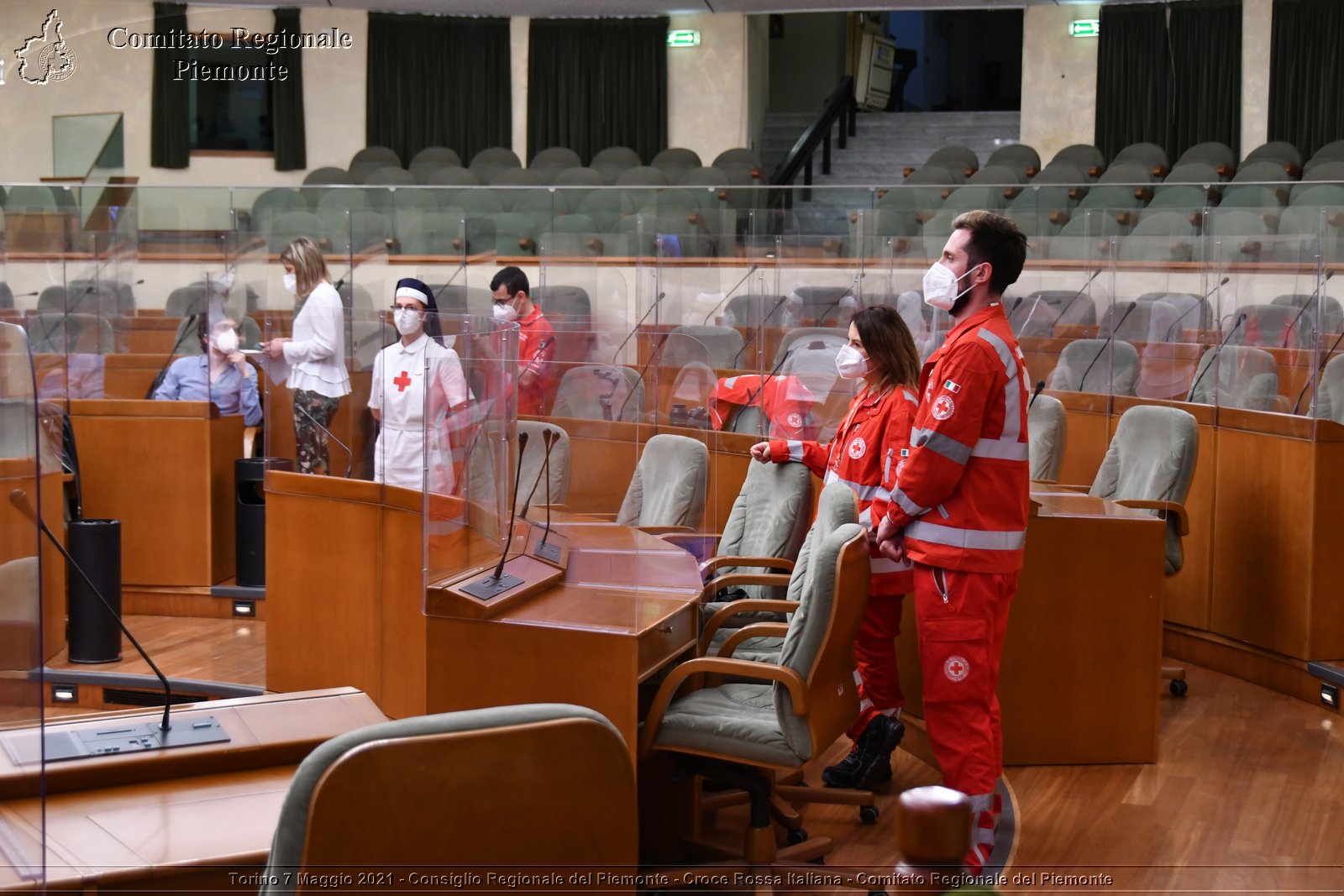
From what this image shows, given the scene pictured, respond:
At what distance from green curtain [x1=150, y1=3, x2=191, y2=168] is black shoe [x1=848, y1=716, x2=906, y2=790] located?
38.7 feet

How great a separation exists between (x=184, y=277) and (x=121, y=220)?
1.88 feet

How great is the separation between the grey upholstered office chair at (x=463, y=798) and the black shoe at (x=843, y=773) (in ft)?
7.56

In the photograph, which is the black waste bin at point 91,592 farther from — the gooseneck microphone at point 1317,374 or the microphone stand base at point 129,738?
the gooseneck microphone at point 1317,374


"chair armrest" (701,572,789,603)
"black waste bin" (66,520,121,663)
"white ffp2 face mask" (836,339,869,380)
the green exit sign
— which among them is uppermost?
the green exit sign

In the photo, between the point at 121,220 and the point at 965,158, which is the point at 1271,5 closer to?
the point at 965,158

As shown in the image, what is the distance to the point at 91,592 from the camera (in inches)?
209

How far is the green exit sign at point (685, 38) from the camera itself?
13344 mm

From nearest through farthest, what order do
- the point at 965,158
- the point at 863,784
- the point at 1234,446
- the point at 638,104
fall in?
the point at 863,784
the point at 1234,446
the point at 965,158
the point at 638,104

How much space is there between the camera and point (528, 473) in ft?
13.0

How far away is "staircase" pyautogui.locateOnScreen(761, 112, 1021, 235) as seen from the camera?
44.7 feet

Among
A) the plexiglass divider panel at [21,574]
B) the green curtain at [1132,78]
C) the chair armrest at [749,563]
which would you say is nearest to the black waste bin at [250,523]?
the chair armrest at [749,563]

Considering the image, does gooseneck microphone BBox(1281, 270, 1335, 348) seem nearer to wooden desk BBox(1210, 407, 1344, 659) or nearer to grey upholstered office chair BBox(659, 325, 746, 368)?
wooden desk BBox(1210, 407, 1344, 659)

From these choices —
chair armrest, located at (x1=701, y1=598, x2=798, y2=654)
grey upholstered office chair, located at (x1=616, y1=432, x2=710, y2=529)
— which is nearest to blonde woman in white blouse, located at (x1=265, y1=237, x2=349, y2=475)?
grey upholstered office chair, located at (x1=616, y1=432, x2=710, y2=529)

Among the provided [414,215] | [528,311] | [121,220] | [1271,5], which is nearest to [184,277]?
[121,220]
